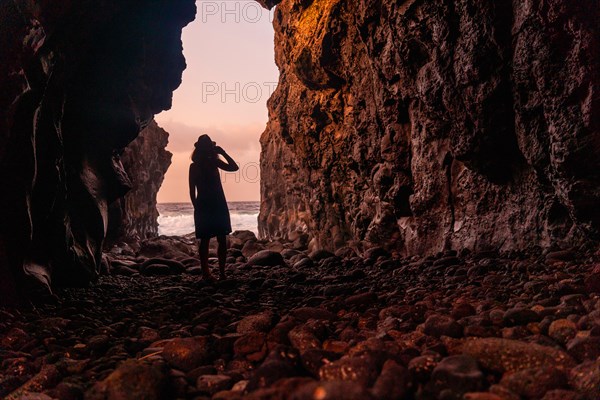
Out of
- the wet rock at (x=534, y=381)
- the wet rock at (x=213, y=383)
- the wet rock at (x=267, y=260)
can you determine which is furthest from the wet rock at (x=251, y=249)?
the wet rock at (x=534, y=381)

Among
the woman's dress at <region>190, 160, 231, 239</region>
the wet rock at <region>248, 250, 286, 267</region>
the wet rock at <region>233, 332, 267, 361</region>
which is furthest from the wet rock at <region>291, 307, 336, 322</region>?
the wet rock at <region>248, 250, 286, 267</region>

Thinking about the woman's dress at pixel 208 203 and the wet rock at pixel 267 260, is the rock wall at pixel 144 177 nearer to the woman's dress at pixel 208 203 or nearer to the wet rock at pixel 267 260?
the wet rock at pixel 267 260

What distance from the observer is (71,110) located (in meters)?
6.45

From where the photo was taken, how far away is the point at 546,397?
5.39 ft

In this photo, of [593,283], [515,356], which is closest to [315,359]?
[515,356]

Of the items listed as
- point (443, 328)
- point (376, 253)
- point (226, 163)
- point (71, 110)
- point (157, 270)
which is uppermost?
point (71, 110)

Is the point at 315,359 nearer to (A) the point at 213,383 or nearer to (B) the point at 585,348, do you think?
(A) the point at 213,383

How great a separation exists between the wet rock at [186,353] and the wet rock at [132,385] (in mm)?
445

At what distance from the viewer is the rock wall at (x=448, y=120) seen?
13.7 ft

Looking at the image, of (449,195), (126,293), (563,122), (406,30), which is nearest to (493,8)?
(563,122)

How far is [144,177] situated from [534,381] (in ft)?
85.5

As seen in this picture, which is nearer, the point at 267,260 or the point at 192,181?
the point at 192,181

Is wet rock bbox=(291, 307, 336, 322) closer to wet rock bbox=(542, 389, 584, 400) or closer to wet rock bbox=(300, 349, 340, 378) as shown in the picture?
wet rock bbox=(300, 349, 340, 378)

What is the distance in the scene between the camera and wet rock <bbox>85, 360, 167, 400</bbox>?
6.07ft
